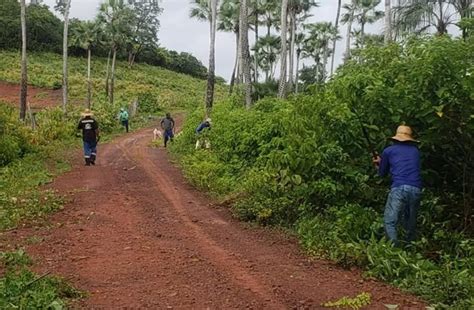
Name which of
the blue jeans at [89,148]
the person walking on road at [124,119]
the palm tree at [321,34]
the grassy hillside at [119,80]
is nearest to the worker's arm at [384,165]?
the blue jeans at [89,148]

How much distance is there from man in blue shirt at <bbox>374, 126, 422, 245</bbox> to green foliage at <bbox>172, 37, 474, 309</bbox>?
25cm

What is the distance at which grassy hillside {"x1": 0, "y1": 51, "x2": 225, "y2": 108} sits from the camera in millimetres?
50062

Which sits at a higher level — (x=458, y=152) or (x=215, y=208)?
(x=458, y=152)

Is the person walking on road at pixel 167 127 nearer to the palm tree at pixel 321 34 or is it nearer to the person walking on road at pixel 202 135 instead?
the person walking on road at pixel 202 135

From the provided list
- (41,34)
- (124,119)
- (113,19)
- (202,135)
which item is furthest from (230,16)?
(41,34)

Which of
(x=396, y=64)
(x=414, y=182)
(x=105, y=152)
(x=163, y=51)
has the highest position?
(x=163, y=51)

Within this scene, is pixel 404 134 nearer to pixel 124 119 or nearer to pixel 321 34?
pixel 124 119

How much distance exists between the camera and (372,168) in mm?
8453

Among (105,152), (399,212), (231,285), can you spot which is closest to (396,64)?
(399,212)

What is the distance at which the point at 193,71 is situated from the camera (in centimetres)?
8194

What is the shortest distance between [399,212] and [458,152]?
132 centimetres

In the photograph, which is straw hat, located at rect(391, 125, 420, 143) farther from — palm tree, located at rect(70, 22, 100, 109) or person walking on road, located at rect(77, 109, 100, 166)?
palm tree, located at rect(70, 22, 100, 109)

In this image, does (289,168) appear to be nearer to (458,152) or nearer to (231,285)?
(458,152)

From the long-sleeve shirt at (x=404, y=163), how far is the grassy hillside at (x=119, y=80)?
3919 centimetres
